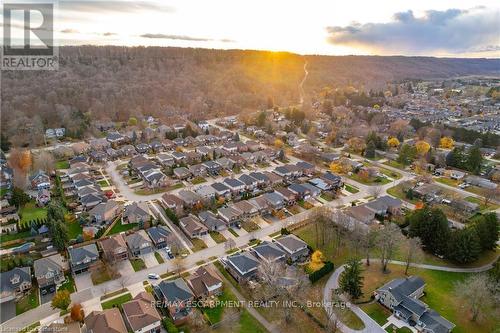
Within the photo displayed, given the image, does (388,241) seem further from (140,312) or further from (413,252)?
(140,312)

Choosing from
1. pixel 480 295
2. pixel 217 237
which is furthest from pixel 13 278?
pixel 480 295

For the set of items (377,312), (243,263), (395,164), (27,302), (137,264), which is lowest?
(27,302)

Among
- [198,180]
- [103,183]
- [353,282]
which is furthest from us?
[198,180]

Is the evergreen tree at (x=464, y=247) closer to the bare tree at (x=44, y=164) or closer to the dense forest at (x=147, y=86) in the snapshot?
the bare tree at (x=44, y=164)

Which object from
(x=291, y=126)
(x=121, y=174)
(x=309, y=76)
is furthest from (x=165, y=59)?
(x=121, y=174)

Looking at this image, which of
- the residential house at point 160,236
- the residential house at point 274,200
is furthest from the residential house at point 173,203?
the residential house at point 274,200

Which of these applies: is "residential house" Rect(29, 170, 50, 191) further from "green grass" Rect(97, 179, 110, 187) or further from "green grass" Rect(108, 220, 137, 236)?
"green grass" Rect(108, 220, 137, 236)
